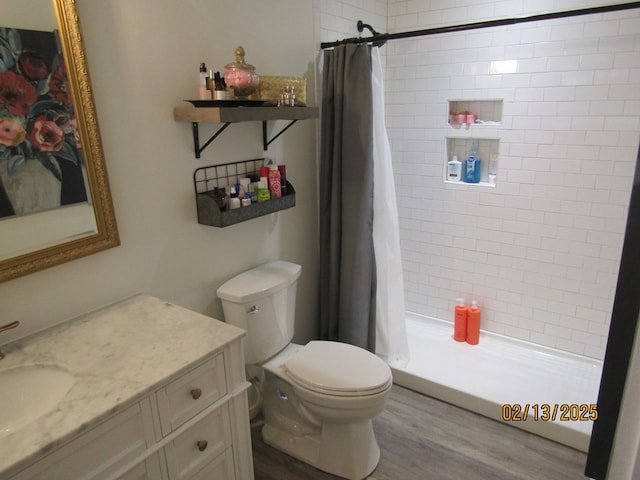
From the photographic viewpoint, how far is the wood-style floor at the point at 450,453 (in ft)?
6.50

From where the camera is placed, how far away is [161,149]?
1.72m

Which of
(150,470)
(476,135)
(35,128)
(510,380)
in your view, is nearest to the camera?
(150,470)

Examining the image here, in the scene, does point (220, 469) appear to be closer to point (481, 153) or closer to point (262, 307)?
point (262, 307)

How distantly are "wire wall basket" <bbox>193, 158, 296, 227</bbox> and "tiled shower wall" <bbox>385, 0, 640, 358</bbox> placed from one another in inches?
47.9

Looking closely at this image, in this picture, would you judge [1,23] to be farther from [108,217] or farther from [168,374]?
[168,374]

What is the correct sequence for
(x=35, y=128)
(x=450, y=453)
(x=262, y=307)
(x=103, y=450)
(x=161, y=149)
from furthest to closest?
1. (x=450, y=453)
2. (x=262, y=307)
3. (x=161, y=149)
4. (x=35, y=128)
5. (x=103, y=450)

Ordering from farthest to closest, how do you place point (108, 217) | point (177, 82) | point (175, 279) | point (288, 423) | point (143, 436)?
point (288, 423), point (175, 279), point (177, 82), point (108, 217), point (143, 436)

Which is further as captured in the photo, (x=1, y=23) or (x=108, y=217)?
(x=108, y=217)

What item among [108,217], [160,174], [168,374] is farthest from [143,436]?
[160,174]

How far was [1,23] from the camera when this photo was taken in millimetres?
1261

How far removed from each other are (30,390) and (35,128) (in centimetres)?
76


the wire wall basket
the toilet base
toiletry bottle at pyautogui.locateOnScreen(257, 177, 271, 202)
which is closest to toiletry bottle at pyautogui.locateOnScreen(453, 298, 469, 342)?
the toilet base

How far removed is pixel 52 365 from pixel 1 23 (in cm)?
96

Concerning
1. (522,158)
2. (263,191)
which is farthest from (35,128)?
(522,158)
